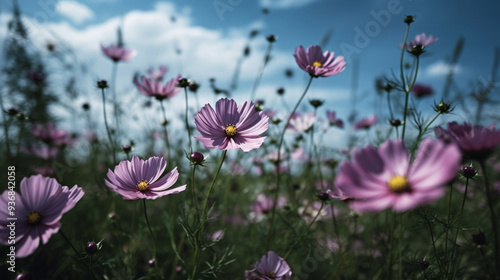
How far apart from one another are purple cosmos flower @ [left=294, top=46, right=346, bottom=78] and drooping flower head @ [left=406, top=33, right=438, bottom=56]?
22 cm

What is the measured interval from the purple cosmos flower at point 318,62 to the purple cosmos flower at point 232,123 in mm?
278

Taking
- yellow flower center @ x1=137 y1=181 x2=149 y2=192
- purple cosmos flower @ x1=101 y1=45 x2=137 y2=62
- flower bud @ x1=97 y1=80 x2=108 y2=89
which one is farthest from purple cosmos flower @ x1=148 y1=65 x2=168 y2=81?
yellow flower center @ x1=137 y1=181 x2=149 y2=192

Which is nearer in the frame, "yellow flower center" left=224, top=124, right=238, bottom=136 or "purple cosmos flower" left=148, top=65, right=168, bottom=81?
"yellow flower center" left=224, top=124, right=238, bottom=136

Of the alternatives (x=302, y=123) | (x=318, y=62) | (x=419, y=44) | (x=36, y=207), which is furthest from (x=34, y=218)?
(x=302, y=123)

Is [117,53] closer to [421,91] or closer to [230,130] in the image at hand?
[230,130]

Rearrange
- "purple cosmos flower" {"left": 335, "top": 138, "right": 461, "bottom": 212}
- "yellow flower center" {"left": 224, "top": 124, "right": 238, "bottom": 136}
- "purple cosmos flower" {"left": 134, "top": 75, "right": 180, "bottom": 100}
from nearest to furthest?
"purple cosmos flower" {"left": 335, "top": 138, "right": 461, "bottom": 212}
"yellow flower center" {"left": 224, "top": 124, "right": 238, "bottom": 136}
"purple cosmos flower" {"left": 134, "top": 75, "right": 180, "bottom": 100}

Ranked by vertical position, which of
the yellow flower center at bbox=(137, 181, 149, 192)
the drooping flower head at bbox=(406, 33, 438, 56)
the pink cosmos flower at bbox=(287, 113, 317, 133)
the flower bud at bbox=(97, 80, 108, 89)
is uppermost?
the drooping flower head at bbox=(406, 33, 438, 56)

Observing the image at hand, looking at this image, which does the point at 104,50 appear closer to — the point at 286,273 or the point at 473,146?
the point at 286,273

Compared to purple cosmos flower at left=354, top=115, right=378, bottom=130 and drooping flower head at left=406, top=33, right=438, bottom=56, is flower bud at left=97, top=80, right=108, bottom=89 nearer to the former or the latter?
drooping flower head at left=406, top=33, right=438, bottom=56

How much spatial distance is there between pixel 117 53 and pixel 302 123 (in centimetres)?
116

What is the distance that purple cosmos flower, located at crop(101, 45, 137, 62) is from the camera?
5.26ft

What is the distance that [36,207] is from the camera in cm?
65

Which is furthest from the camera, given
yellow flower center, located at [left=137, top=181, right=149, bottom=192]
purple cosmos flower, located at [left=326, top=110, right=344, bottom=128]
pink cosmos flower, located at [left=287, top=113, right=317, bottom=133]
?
purple cosmos flower, located at [left=326, top=110, right=344, bottom=128]

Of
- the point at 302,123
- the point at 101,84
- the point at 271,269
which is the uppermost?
the point at 101,84
